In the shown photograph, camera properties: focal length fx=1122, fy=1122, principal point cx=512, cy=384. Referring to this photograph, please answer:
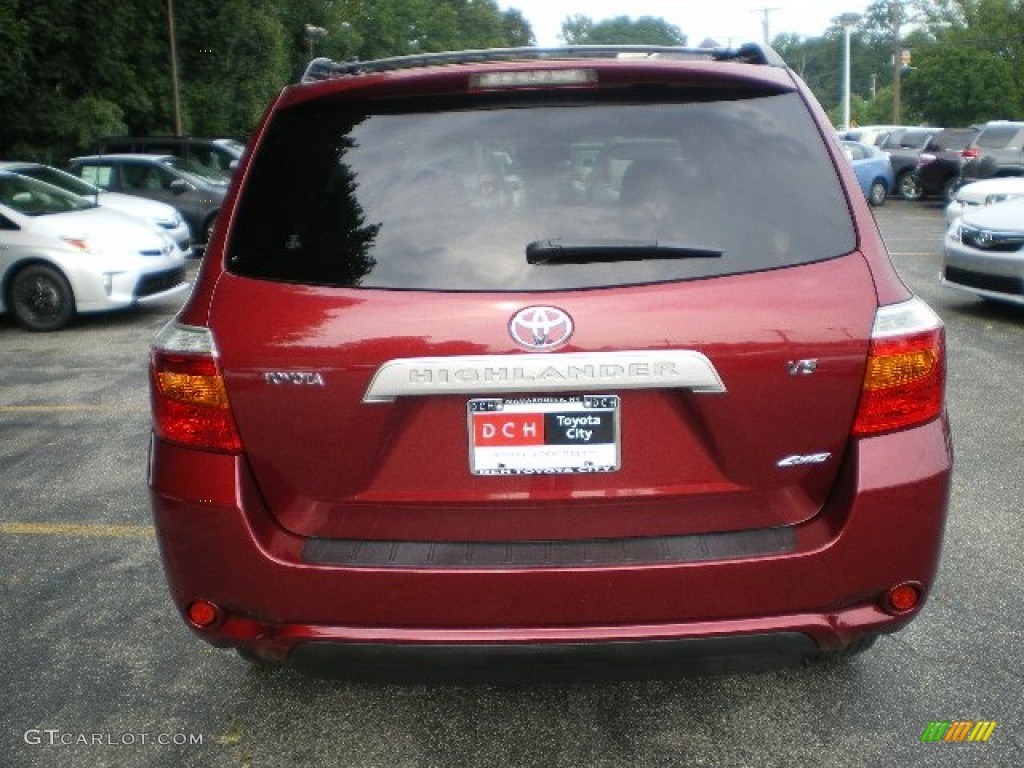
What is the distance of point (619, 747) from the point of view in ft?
9.81

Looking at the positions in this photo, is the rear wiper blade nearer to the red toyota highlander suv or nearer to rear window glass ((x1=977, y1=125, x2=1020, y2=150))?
the red toyota highlander suv

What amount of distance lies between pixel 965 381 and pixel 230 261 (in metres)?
6.18

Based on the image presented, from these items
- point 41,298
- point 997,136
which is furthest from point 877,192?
point 41,298

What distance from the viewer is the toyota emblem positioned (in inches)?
96.6

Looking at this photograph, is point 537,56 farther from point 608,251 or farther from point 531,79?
point 608,251

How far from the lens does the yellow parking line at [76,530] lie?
4.83 meters

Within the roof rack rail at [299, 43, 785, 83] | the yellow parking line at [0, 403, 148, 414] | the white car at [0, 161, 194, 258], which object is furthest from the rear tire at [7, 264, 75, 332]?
the roof rack rail at [299, 43, 785, 83]

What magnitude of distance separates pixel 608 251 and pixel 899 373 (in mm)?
735

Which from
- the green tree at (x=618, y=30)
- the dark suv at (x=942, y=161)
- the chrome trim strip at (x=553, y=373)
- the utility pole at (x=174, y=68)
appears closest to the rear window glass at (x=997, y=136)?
the dark suv at (x=942, y=161)

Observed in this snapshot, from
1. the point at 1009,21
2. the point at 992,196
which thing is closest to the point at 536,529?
the point at 992,196

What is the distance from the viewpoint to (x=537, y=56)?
327 centimetres

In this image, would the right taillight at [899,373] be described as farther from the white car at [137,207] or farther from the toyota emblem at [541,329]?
the white car at [137,207]

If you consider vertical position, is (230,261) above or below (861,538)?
above

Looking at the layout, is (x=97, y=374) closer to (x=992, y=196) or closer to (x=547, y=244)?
(x=547, y=244)
